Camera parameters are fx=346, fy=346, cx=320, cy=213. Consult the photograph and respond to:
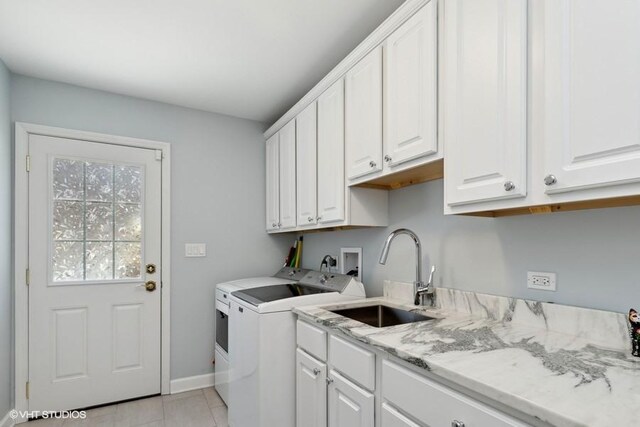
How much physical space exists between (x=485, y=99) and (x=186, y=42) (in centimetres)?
176

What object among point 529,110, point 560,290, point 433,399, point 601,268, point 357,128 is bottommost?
point 433,399

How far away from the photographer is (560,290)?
1.33m

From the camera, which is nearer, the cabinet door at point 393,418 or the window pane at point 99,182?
the cabinet door at point 393,418

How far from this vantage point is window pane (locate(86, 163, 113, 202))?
105 inches

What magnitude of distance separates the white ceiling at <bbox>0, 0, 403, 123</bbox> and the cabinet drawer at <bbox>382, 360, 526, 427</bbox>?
1731 millimetres

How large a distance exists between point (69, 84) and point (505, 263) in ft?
10.4

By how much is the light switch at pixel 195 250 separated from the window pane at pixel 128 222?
39 centimetres

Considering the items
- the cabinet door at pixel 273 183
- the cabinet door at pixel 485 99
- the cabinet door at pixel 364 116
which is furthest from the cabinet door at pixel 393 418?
the cabinet door at pixel 273 183

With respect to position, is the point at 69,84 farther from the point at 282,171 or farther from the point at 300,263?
the point at 300,263

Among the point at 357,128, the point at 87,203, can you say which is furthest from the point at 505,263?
the point at 87,203

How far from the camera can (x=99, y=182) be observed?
2701 mm

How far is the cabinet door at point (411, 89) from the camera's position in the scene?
1464 millimetres

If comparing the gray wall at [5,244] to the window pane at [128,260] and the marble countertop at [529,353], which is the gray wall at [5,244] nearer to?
the window pane at [128,260]

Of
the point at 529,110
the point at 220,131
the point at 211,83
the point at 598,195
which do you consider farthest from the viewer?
the point at 220,131
